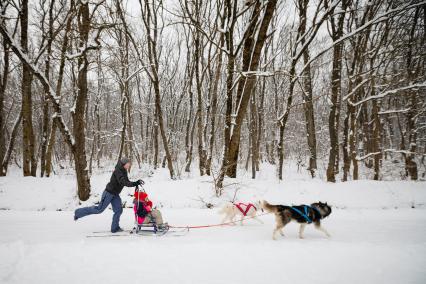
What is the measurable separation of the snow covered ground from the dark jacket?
3.87 feet

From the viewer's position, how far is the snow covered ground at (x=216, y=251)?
4020 millimetres

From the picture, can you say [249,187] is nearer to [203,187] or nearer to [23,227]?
[203,187]

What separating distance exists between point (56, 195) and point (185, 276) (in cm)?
876

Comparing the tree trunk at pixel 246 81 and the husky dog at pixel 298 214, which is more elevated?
the tree trunk at pixel 246 81

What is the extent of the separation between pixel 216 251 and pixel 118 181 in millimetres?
2929

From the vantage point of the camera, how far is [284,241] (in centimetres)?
563

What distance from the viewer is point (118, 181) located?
6.06 metres

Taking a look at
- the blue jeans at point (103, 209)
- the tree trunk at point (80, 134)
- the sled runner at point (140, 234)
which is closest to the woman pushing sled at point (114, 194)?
the blue jeans at point (103, 209)

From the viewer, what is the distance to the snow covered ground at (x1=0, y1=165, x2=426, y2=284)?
402 centimetres

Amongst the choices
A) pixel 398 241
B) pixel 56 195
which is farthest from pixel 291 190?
pixel 56 195

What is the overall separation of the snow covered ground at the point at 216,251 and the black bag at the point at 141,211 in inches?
21.4

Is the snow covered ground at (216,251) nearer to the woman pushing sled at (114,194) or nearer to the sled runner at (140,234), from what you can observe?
the sled runner at (140,234)

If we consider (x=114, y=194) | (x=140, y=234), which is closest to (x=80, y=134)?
(x=114, y=194)

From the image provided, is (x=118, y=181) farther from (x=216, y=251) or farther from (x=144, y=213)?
(x=216, y=251)
